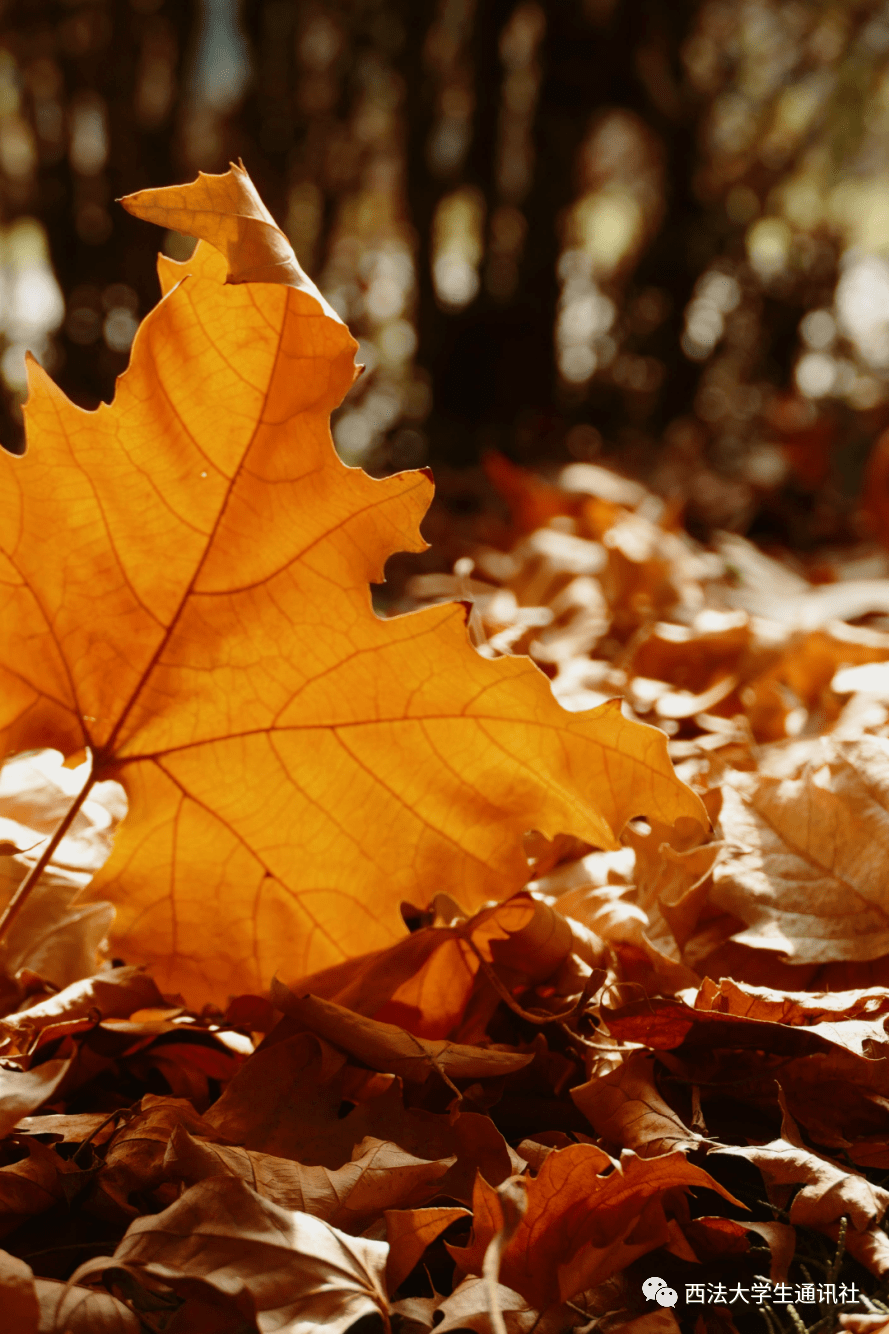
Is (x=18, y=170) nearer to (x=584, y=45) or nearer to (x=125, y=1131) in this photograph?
(x=584, y=45)

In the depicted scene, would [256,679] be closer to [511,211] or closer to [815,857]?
[815,857]

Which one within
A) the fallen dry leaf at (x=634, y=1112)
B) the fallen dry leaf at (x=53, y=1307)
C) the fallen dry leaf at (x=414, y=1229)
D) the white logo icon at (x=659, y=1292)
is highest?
the fallen dry leaf at (x=634, y=1112)

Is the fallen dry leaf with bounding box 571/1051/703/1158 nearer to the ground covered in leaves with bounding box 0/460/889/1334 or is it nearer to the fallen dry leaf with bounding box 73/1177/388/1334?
the ground covered in leaves with bounding box 0/460/889/1334

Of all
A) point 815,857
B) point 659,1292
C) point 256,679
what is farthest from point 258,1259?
point 815,857

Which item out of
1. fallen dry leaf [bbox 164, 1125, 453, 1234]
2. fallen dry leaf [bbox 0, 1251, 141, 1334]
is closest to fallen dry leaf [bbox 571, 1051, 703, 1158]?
fallen dry leaf [bbox 164, 1125, 453, 1234]

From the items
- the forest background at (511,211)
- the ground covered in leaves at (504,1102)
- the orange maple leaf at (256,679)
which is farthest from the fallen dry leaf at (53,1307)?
the forest background at (511,211)

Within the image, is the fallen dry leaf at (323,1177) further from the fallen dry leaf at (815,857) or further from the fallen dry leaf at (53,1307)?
the fallen dry leaf at (815,857)

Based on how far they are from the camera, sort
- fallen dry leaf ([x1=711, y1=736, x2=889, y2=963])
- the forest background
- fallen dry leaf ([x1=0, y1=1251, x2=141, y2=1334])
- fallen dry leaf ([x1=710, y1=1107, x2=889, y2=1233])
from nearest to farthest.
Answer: fallen dry leaf ([x1=0, y1=1251, x2=141, y2=1334]), fallen dry leaf ([x1=710, y1=1107, x2=889, y2=1233]), fallen dry leaf ([x1=711, y1=736, x2=889, y2=963]), the forest background
